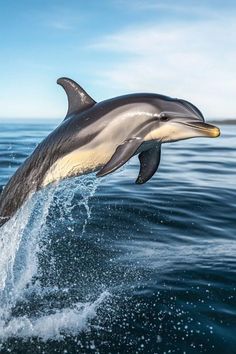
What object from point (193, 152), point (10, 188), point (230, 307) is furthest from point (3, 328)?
point (193, 152)

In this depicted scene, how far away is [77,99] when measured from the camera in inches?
281

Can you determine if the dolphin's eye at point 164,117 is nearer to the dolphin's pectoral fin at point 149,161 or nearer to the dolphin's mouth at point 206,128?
the dolphin's mouth at point 206,128

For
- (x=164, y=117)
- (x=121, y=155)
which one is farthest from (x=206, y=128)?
(x=121, y=155)

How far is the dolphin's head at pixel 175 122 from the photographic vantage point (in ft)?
20.4

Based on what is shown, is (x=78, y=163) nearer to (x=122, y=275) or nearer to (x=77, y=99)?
(x=77, y=99)

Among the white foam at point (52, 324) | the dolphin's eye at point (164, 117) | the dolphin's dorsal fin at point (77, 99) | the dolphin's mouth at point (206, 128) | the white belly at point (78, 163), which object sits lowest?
the white foam at point (52, 324)

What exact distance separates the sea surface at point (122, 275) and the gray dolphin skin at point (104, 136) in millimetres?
387

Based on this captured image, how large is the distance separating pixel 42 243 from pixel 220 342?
200 inches

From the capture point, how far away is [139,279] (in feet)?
29.1

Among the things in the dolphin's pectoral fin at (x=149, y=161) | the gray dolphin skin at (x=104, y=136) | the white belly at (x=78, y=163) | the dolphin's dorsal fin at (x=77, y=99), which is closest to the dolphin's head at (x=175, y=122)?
the gray dolphin skin at (x=104, y=136)

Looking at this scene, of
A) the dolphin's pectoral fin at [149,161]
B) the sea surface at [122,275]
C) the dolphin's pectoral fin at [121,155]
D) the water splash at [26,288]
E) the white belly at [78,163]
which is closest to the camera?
the dolphin's pectoral fin at [121,155]

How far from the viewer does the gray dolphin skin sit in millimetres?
6268

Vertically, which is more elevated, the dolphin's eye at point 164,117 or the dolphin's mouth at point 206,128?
the dolphin's eye at point 164,117

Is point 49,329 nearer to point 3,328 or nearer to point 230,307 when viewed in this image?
point 3,328
